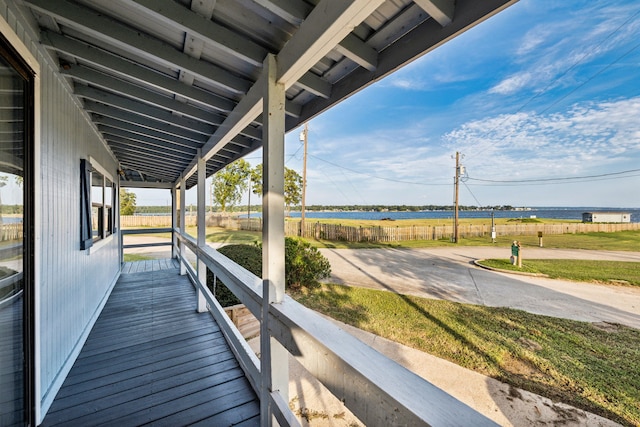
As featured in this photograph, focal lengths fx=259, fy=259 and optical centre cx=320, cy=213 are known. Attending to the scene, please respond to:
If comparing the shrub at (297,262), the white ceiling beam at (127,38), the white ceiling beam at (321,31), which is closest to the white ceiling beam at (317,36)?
the white ceiling beam at (321,31)

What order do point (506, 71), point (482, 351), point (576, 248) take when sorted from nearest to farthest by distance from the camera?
point (482, 351) < point (506, 71) < point (576, 248)

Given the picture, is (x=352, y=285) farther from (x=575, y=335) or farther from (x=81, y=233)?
(x=81, y=233)

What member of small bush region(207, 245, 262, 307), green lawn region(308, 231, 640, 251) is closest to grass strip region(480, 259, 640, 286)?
green lawn region(308, 231, 640, 251)

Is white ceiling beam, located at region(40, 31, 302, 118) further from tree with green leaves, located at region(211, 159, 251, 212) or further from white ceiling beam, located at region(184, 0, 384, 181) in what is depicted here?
tree with green leaves, located at region(211, 159, 251, 212)

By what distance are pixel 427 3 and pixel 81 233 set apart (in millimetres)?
3409

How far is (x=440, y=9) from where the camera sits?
888 mm

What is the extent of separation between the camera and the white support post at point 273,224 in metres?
1.48

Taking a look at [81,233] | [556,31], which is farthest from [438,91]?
[81,233]

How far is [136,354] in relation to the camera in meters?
2.57

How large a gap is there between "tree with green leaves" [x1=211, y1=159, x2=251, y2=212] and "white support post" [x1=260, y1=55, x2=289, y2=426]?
21.6 metres

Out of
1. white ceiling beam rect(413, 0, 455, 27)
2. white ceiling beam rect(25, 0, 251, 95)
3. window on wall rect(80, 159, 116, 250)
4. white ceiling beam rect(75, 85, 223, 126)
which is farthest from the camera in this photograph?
window on wall rect(80, 159, 116, 250)

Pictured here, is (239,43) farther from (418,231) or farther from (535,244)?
(535,244)

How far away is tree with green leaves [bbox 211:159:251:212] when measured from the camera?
2194 centimetres

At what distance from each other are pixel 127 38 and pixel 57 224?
1509 mm
